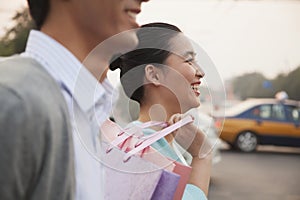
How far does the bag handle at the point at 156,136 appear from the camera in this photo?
84 cm

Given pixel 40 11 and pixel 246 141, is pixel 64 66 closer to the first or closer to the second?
pixel 40 11

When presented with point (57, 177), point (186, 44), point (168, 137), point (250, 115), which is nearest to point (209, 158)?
point (168, 137)

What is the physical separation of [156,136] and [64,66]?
298mm

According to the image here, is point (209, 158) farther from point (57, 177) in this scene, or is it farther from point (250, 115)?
point (250, 115)

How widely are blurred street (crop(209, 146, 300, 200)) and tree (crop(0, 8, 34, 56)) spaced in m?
4.11

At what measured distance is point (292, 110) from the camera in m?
8.03

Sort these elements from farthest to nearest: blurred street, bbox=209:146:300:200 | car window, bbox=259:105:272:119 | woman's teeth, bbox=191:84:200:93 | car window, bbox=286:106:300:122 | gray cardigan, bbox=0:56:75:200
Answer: car window, bbox=259:105:272:119 → car window, bbox=286:106:300:122 → blurred street, bbox=209:146:300:200 → woman's teeth, bbox=191:84:200:93 → gray cardigan, bbox=0:56:75:200

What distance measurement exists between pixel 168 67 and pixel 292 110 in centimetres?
729

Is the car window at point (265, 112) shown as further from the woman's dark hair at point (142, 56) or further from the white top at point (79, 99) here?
Result: the white top at point (79, 99)

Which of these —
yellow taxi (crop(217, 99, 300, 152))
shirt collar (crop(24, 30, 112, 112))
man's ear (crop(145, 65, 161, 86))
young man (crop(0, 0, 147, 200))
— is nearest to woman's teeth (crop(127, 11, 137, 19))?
young man (crop(0, 0, 147, 200))

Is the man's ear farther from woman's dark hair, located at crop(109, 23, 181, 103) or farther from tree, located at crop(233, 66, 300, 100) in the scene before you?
tree, located at crop(233, 66, 300, 100)

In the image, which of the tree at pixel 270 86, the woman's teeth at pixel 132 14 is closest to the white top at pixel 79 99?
the woman's teeth at pixel 132 14

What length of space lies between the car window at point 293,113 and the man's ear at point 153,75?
23.4 ft

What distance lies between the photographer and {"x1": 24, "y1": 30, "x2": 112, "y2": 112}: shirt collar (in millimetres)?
625
